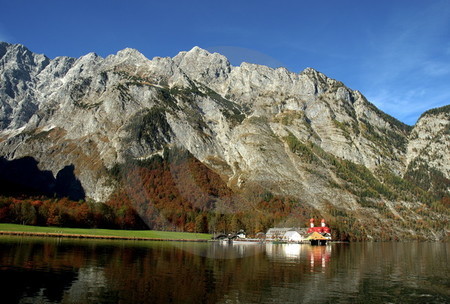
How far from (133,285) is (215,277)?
11.5 metres

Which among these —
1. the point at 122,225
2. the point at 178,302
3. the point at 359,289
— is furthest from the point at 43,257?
the point at 122,225

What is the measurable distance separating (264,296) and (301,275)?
18277 millimetres

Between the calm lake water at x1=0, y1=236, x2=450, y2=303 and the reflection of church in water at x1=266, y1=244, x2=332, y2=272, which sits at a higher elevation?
the calm lake water at x1=0, y1=236, x2=450, y2=303

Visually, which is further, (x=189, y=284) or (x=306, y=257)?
(x=306, y=257)

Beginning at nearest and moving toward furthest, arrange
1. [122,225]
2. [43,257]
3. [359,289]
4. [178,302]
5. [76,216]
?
[178,302]
[359,289]
[43,257]
[76,216]
[122,225]

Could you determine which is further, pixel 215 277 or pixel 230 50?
pixel 230 50

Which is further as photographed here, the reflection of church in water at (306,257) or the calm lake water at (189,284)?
the reflection of church in water at (306,257)

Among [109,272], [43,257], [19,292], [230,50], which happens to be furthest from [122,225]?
[19,292]

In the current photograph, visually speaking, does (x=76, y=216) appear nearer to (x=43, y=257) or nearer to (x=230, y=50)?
(x=230, y=50)

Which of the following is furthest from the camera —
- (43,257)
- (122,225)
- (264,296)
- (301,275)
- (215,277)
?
(122,225)

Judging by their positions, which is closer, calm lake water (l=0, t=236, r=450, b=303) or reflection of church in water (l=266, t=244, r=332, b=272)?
calm lake water (l=0, t=236, r=450, b=303)

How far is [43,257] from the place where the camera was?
56.3m

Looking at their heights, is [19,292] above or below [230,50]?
below

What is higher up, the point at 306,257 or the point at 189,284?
the point at 189,284
